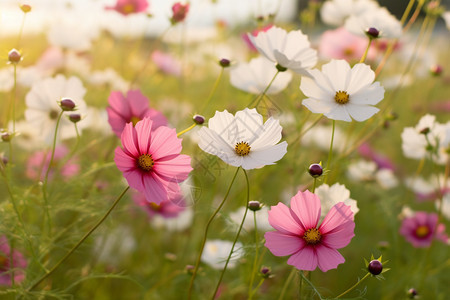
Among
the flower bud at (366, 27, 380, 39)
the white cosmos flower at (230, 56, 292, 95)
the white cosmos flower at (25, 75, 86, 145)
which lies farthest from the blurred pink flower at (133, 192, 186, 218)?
the flower bud at (366, 27, 380, 39)

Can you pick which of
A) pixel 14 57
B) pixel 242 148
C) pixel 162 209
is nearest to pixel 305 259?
pixel 242 148

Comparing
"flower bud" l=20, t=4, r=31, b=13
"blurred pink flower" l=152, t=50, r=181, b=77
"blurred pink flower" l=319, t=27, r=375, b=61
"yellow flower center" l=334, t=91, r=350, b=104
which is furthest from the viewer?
"blurred pink flower" l=152, t=50, r=181, b=77

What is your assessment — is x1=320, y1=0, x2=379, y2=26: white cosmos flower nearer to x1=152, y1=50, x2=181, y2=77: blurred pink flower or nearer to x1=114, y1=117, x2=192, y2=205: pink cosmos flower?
x1=114, y1=117, x2=192, y2=205: pink cosmos flower

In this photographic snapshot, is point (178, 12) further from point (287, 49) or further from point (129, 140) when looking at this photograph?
point (129, 140)

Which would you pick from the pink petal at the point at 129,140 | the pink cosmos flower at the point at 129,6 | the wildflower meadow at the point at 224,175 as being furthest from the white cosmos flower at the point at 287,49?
the pink cosmos flower at the point at 129,6

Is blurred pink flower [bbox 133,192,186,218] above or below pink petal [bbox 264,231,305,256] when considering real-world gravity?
below
